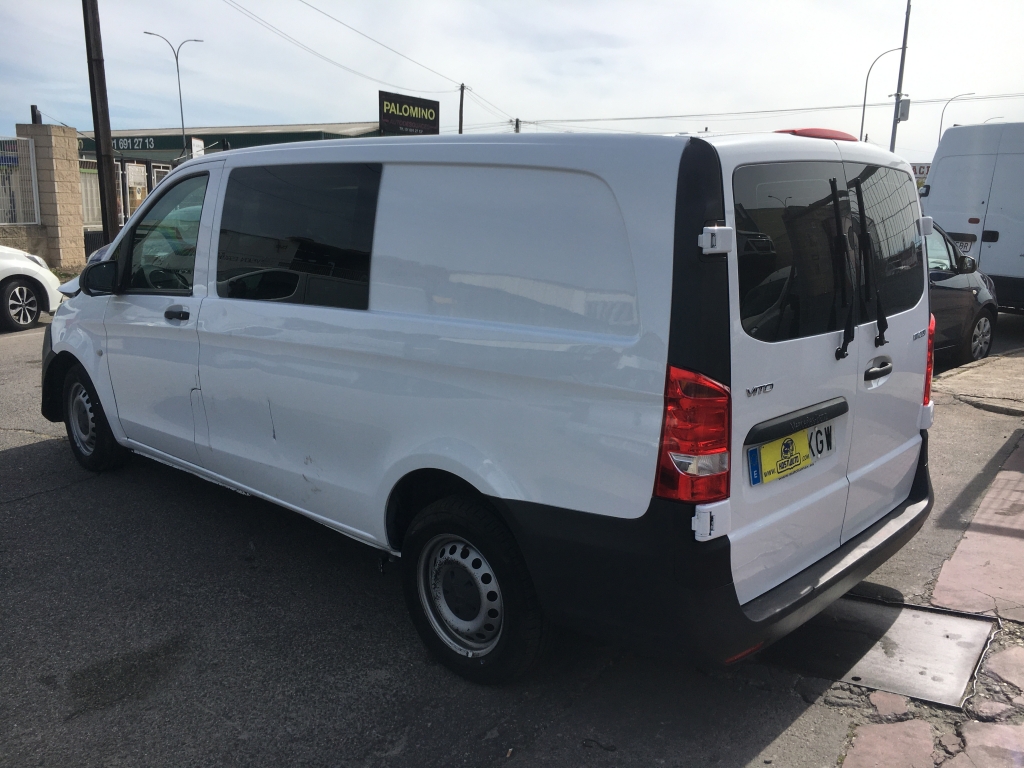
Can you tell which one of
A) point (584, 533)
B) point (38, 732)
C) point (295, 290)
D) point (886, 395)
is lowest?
point (38, 732)

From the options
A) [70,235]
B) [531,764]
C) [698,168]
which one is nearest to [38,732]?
[531,764]

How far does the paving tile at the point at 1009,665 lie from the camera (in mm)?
3094

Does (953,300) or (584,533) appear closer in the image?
(584,533)

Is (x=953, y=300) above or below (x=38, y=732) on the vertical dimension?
above

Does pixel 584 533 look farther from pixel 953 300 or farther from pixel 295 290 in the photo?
pixel 953 300

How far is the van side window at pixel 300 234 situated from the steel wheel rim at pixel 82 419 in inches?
79.2

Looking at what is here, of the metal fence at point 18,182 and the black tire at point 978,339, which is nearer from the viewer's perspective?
the black tire at point 978,339

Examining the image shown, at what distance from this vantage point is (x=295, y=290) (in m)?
3.56

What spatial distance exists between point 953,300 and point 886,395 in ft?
21.4

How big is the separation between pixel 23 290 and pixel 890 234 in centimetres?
1191

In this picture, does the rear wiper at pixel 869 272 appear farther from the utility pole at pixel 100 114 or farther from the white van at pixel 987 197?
the utility pole at pixel 100 114

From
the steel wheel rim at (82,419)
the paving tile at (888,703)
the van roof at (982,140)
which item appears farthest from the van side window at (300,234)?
the van roof at (982,140)

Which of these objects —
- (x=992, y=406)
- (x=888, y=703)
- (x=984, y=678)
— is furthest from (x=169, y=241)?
(x=992, y=406)

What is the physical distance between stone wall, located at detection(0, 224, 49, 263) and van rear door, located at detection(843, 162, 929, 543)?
58.7ft
